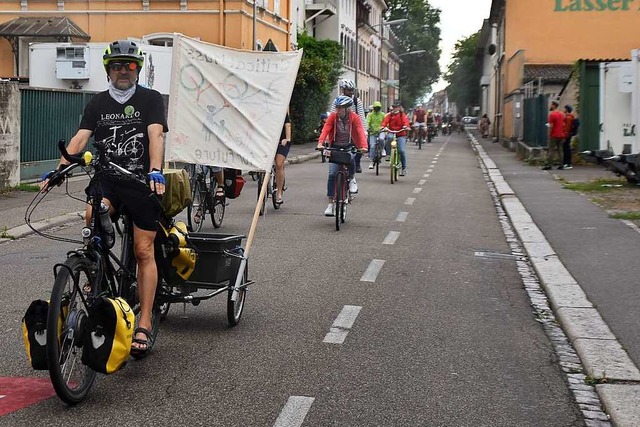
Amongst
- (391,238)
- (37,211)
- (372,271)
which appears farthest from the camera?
(37,211)

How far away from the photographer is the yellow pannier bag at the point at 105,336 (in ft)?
15.7

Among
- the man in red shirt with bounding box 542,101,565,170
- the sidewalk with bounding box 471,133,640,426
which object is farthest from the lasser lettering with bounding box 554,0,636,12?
the sidewalk with bounding box 471,133,640,426

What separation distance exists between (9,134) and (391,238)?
311 inches

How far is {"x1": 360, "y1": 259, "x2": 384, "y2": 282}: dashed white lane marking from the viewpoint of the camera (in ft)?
28.5

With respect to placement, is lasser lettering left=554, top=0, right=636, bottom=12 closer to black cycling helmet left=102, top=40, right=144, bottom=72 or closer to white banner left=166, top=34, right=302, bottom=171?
white banner left=166, top=34, right=302, bottom=171

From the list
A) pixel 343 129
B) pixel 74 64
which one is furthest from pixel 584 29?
pixel 343 129

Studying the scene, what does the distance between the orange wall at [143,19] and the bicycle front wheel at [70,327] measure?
30.5 metres

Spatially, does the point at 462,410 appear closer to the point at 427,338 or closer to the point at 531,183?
the point at 427,338

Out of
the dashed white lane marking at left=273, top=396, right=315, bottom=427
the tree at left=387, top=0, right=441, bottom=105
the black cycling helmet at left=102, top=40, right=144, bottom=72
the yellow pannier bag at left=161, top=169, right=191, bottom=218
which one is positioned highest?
the tree at left=387, top=0, right=441, bottom=105

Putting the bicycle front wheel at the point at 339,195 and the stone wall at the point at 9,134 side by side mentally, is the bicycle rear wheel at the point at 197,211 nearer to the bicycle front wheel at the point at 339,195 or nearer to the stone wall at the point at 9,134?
the bicycle front wheel at the point at 339,195

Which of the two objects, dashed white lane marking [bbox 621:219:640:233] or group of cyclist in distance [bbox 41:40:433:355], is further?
dashed white lane marking [bbox 621:219:640:233]

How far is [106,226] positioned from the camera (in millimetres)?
5137

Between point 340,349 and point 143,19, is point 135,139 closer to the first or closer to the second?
point 340,349

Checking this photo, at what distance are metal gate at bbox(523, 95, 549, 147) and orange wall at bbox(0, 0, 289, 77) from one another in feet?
34.5
